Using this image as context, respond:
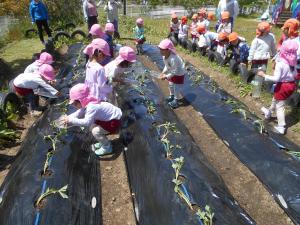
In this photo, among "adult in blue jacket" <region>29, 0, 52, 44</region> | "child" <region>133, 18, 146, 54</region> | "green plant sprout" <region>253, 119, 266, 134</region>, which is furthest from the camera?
"child" <region>133, 18, 146, 54</region>

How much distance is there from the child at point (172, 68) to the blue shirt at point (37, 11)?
6.01 m

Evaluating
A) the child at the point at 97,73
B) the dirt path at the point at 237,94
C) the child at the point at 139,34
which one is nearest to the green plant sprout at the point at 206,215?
the child at the point at 97,73

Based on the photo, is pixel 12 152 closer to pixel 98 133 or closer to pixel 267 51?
pixel 98 133

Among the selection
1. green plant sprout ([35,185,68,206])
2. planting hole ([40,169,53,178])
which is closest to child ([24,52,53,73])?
planting hole ([40,169,53,178])

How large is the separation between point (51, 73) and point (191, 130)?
3001mm

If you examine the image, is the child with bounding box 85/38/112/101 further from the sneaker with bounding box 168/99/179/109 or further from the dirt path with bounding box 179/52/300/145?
the dirt path with bounding box 179/52/300/145

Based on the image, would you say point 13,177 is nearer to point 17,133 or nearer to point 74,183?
point 74,183

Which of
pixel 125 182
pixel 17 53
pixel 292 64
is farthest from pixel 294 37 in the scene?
pixel 17 53

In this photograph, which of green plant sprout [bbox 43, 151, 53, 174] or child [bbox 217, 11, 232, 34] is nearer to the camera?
green plant sprout [bbox 43, 151, 53, 174]

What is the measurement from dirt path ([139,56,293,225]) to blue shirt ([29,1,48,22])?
22.4 ft

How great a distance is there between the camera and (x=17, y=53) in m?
12.1

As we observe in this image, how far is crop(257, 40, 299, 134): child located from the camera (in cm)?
534

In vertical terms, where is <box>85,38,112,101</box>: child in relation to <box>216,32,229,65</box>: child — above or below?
above

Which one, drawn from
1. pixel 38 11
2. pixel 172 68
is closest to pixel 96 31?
pixel 172 68
